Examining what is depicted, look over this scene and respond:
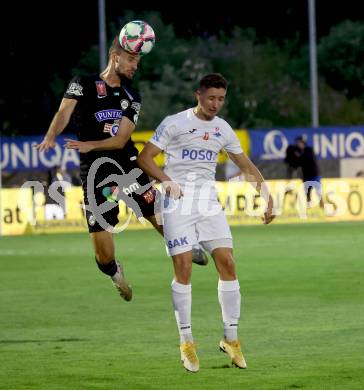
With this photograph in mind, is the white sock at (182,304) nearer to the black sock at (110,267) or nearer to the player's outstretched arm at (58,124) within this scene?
the player's outstretched arm at (58,124)

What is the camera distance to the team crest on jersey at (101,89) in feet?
44.4

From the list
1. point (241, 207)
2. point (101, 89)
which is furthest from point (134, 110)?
point (241, 207)

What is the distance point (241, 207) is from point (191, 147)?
22.4 meters

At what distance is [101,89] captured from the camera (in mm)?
13547

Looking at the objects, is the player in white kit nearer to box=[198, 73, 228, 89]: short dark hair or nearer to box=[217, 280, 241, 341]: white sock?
box=[217, 280, 241, 341]: white sock

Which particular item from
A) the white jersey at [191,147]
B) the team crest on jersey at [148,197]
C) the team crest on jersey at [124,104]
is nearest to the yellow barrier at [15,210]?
the team crest on jersey at [148,197]

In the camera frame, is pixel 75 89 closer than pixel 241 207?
Yes

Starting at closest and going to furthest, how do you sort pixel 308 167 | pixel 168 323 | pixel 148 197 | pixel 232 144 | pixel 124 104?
pixel 232 144 → pixel 124 104 → pixel 148 197 → pixel 168 323 → pixel 308 167

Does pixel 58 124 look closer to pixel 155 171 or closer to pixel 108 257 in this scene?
pixel 155 171

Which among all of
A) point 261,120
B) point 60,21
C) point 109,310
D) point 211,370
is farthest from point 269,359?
point 261,120

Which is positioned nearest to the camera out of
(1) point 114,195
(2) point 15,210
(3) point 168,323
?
(1) point 114,195

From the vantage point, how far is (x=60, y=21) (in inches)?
2330

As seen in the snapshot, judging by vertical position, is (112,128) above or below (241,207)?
above

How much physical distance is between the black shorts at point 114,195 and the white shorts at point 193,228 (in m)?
1.78
